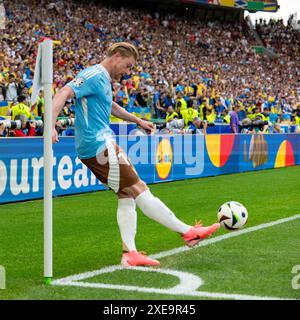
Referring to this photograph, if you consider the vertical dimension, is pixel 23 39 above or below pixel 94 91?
above

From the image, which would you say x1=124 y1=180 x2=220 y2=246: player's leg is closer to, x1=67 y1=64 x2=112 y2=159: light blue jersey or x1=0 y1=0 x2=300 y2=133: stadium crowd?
x1=67 y1=64 x2=112 y2=159: light blue jersey

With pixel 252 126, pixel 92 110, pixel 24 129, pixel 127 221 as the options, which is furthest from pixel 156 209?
pixel 252 126

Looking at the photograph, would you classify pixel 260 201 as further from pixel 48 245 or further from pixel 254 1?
pixel 254 1

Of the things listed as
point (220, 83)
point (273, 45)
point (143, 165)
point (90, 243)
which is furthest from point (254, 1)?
point (90, 243)

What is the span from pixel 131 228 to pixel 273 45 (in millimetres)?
46387

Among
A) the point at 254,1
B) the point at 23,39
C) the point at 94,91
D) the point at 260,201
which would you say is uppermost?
the point at 254,1

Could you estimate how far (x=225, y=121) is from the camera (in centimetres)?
2356

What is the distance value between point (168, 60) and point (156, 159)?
2217cm

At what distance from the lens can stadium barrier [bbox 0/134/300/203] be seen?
37.6ft

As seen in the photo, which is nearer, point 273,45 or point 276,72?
point 276,72

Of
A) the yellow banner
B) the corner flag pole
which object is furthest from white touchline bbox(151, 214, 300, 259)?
the yellow banner

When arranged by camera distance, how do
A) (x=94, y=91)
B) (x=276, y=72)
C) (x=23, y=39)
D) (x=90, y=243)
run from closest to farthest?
1. (x=94, y=91)
2. (x=90, y=243)
3. (x=23, y=39)
4. (x=276, y=72)

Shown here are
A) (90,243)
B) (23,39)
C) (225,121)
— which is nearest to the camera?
(90,243)

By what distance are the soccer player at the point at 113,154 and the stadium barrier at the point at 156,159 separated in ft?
17.2
